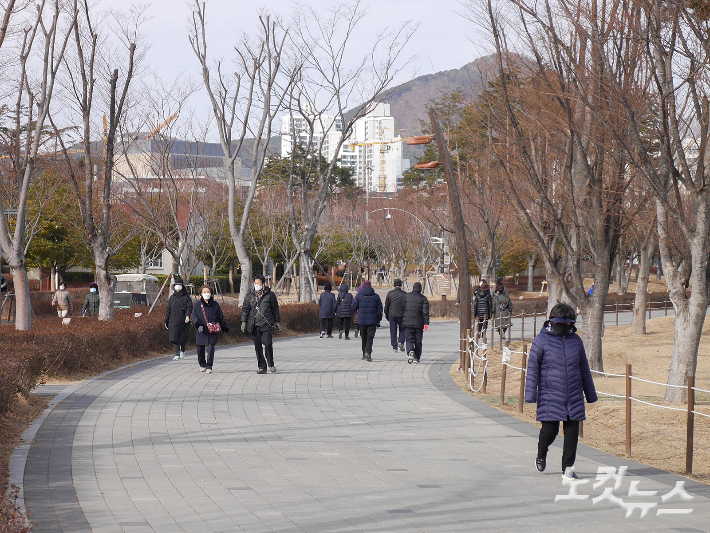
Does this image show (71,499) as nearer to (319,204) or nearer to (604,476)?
(604,476)

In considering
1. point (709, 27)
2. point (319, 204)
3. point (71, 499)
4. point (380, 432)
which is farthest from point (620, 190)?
point (319, 204)

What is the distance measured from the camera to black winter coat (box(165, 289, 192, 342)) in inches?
578

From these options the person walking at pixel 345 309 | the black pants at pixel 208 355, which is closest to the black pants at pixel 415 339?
the black pants at pixel 208 355

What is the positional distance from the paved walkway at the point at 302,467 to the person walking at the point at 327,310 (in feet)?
31.3

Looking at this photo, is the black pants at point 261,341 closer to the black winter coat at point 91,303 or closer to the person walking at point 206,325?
the person walking at point 206,325

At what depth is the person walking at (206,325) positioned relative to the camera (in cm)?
1312

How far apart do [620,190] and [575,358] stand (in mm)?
7190

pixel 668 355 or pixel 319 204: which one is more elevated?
pixel 319 204

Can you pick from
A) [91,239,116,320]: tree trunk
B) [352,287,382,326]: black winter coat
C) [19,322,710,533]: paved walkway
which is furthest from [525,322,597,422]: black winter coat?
[91,239,116,320]: tree trunk

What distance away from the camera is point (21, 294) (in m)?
14.2

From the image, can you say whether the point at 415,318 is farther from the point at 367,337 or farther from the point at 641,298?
the point at 641,298

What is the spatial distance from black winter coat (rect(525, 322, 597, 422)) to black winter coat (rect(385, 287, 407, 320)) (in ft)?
31.8

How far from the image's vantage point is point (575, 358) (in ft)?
21.3

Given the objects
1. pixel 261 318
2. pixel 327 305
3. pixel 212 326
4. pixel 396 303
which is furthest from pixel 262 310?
pixel 327 305
